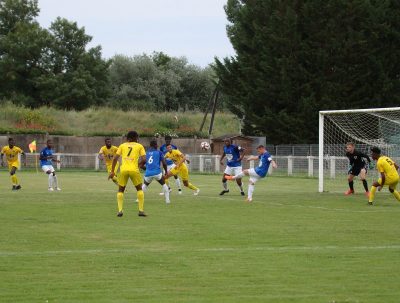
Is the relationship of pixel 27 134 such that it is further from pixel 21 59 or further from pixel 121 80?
pixel 121 80

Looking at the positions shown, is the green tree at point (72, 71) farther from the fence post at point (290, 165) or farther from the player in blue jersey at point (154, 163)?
the player in blue jersey at point (154, 163)

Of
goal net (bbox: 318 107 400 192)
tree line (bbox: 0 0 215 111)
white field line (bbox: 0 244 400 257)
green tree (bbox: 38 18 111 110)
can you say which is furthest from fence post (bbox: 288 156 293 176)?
green tree (bbox: 38 18 111 110)

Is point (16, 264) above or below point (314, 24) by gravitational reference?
below

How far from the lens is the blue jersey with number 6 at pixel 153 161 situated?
23516 mm

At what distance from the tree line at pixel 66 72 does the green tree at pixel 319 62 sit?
19702 millimetres

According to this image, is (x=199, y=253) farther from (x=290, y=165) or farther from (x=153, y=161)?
(x=290, y=165)

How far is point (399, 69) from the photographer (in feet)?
190

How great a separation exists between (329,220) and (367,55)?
3809 centimetres

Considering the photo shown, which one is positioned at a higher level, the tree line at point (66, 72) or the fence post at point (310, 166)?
the tree line at point (66, 72)

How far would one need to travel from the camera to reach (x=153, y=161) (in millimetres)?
23703

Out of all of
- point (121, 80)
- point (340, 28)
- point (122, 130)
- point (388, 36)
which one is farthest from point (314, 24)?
point (121, 80)

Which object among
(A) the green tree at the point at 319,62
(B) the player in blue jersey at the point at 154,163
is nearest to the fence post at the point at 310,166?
(A) the green tree at the point at 319,62

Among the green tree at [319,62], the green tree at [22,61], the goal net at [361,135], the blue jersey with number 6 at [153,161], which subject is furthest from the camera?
the green tree at [22,61]

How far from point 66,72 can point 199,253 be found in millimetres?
72237
